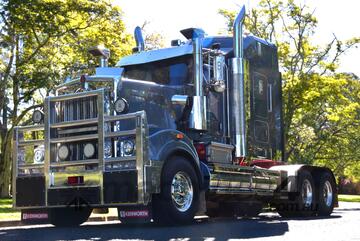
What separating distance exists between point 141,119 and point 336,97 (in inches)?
928

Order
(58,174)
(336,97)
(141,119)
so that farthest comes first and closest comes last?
(336,97), (58,174), (141,119)

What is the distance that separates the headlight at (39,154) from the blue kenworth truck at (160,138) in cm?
2

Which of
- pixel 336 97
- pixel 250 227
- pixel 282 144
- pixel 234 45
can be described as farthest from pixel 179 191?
pixel 336 97

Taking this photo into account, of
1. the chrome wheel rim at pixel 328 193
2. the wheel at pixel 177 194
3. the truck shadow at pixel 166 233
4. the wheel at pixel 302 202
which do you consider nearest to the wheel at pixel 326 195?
the chrome wheel rim at pixel 328 193

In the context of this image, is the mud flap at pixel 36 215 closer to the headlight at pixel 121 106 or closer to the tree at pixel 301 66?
the headlight at pixel 121 106

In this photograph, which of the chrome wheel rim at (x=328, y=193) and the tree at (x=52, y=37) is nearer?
A: the chrome wheel rim at (x=328, y=193)

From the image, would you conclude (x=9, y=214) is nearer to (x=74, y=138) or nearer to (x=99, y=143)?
(x=74, y=138)

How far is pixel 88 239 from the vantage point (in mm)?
7953

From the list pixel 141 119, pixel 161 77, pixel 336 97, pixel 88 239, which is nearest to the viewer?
pixel 88 239

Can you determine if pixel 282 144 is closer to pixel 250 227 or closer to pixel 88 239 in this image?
pixel 250 227

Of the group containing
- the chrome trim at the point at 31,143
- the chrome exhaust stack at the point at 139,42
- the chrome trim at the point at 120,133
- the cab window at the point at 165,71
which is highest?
the chrome exhaust stack at the point at 139,42

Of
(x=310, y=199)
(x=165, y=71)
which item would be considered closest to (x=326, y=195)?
(x=310, y=199)

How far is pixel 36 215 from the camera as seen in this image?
1002 centimetres

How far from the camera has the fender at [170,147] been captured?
9.05m
